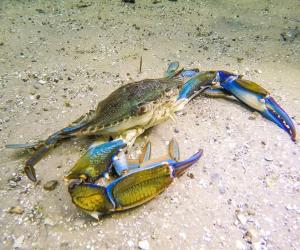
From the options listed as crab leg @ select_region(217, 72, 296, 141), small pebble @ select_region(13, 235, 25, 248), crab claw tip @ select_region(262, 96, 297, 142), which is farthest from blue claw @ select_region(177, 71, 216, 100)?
small pebble @ select_region(13, 235, 25, 248)

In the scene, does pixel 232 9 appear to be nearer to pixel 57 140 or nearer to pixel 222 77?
pixel 222 77

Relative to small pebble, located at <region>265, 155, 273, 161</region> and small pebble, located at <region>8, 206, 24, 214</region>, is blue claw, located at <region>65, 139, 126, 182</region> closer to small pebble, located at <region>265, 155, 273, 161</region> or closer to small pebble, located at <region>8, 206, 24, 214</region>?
small pebble, located at <region>8, 206, 24, 214</region>

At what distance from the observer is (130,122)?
2930mm

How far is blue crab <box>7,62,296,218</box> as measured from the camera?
247 centimetres

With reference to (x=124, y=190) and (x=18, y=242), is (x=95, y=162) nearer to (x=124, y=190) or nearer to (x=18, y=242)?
(x=124, y=190)

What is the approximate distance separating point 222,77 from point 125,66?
5.88 ft

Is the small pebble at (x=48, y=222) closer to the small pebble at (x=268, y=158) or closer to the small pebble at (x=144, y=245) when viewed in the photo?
the small pebble at (x=144, y=245)

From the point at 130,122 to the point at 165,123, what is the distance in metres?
0.66

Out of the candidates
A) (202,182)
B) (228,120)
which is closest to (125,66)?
(228,120)

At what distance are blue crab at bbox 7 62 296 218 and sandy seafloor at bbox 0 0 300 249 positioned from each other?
18 cm

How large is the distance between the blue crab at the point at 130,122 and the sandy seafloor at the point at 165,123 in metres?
0.18

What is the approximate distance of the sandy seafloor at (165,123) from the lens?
2.33 meters

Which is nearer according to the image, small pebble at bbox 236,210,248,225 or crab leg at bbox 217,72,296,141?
small pebble at bbox 236,210,248,225

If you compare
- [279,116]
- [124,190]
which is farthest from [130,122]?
[279,116]
